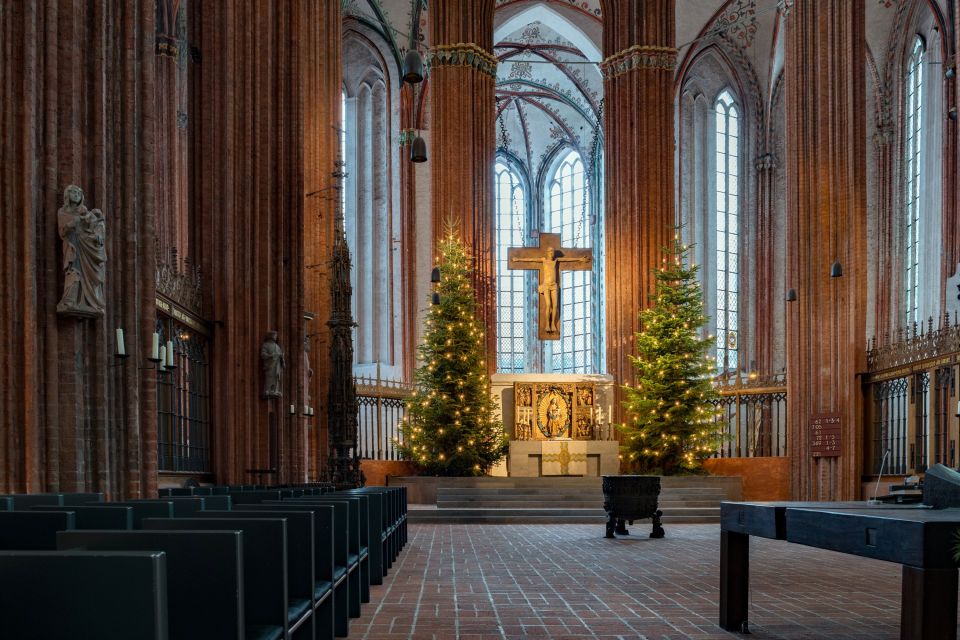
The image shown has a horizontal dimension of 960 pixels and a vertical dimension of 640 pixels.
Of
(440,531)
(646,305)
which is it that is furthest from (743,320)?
(440,531)

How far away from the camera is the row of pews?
68.1 inches

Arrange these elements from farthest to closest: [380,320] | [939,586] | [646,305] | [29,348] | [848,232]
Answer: [380,320] → [646,305] → [848,232] → [29,348] → [939,586]

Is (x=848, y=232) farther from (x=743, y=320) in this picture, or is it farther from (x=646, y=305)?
(x=743, y=320)

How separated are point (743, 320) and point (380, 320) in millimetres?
11597

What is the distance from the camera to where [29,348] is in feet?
23.9

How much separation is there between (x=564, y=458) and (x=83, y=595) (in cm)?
2080

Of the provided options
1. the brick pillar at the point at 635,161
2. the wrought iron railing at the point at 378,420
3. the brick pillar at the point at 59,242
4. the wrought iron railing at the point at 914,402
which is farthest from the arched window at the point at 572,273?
the brick pillar at the point at 59,242

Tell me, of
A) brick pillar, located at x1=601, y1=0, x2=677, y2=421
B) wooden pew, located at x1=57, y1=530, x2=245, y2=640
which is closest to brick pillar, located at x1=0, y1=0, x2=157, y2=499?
wooden pew, located at x1=57, y1=530, x2=245, y2=640

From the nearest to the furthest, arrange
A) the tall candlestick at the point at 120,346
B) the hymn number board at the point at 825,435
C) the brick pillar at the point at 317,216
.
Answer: the tall candlestick at the point at 120,346 < the brick pillar at the point at 317,216 < the hymn number board at the point at 825,435

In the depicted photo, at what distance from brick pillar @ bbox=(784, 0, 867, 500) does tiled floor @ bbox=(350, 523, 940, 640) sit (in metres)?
8.54

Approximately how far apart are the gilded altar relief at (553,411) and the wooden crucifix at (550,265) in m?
1.75

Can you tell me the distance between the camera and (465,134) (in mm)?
25188

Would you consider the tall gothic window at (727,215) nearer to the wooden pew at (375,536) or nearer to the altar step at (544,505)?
the altar step at (544,505)

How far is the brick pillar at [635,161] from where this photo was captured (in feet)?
Result: 81.7
